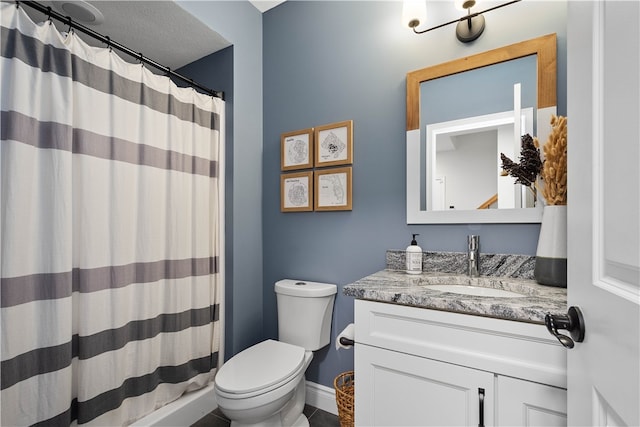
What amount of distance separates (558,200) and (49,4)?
2.41 metres

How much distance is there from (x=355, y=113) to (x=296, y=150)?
426 mm

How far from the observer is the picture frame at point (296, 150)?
69.6 inches

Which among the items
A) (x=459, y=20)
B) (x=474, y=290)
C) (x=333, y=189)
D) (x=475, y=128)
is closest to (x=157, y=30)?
(x=333, y=189)

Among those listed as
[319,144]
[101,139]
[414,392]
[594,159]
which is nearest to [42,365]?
[101,139]

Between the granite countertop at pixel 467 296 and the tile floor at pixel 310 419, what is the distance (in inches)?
36.4

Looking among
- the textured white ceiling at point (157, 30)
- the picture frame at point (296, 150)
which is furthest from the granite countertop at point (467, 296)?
the textured white ceiling at point (157, 30)

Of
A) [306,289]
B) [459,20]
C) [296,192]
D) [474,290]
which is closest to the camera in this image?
[474,290]

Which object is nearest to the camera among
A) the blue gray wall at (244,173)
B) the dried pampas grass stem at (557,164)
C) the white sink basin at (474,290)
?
the dried pampas grass stem at (557,164)

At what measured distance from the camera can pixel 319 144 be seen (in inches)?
68.2

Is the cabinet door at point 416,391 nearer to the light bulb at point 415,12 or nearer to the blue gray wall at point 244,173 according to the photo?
the blue gray wall at point 244,173

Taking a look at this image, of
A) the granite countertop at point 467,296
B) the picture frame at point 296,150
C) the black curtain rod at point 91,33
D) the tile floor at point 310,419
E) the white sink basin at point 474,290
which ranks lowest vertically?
the tile floor at point 310,419

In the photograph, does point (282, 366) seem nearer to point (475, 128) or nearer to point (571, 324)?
point (571, 324)

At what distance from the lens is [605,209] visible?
0.45m

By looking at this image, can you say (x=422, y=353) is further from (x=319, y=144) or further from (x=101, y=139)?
(x=101, y=139)
